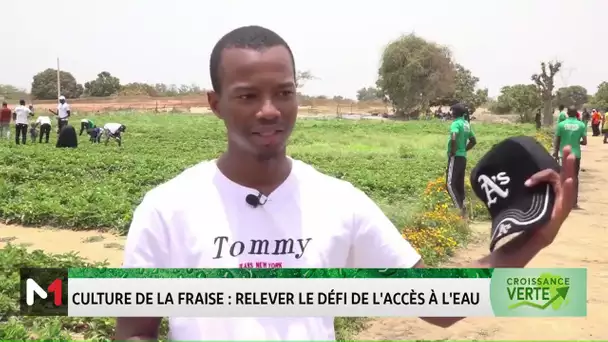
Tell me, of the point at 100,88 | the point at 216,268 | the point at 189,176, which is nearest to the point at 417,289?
the point at 216,268

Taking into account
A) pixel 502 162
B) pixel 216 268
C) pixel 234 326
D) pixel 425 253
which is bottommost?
pixel 425 253

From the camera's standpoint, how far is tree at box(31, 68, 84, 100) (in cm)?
7169

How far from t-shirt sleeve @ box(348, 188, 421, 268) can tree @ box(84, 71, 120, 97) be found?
3148 inches

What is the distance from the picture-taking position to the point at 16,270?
5449 mm

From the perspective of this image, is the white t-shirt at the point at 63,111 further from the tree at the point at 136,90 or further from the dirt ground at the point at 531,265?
the tree at the point at 136,90

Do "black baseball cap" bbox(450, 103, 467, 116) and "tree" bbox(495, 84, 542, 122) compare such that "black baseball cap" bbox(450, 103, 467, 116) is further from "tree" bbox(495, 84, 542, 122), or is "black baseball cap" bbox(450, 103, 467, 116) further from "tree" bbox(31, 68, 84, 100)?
"tree" bbox(31, 68, 84, 100)

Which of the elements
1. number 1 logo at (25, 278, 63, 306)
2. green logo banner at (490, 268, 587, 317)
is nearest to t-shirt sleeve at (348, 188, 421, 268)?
green logo banner at (490, 268, 587, 317)

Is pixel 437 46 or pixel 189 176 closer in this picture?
pixel 189 176

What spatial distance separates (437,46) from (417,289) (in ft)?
178

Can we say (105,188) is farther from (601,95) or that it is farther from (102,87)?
(102,87)

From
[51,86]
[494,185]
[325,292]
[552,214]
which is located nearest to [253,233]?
[325,292]

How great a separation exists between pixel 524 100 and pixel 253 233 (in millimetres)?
46427

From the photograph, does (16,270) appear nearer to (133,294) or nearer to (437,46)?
(133,294)

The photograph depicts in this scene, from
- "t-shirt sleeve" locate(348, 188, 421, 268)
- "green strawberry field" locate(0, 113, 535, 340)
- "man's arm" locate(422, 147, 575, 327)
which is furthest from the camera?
"green strawberry field" locate(0, 113, 535, 340)
